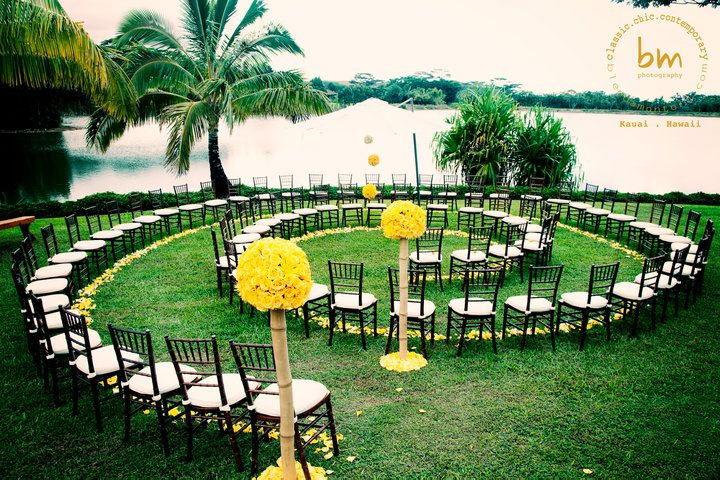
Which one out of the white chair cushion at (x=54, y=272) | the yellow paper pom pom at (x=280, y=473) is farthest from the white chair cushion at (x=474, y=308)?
the white chair cushion at (x=54, y=272)

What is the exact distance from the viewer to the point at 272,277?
2979mm

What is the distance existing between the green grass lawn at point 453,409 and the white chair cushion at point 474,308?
0.55 meters

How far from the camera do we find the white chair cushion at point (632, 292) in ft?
20.9

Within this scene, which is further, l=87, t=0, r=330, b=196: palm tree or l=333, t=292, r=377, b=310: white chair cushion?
l=87, t=0, r=330, b=196: palm tree

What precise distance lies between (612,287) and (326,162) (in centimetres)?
728

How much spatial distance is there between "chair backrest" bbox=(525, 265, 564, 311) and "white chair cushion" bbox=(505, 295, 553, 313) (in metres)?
0.06

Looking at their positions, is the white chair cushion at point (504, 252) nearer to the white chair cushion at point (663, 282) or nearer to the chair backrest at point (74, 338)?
the white chair cushion at point (663, 282)

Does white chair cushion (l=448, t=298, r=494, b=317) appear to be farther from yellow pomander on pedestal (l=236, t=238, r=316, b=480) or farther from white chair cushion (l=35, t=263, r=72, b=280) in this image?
white chair cushion (l=35, t=263, r=72, b=280)

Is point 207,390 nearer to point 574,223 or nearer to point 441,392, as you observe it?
point 441,392

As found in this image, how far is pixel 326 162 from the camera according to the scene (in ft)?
37.4

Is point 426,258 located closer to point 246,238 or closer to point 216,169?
point 246,238

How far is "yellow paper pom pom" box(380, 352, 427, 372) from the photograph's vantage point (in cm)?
550

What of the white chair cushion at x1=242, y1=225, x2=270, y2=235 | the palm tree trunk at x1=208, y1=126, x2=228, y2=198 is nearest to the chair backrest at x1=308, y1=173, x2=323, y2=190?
the palm tree trunk at x1=208, y1=126, x2=228, y2=198

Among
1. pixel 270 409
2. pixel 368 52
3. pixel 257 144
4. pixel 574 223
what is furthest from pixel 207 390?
pixel 257 144
